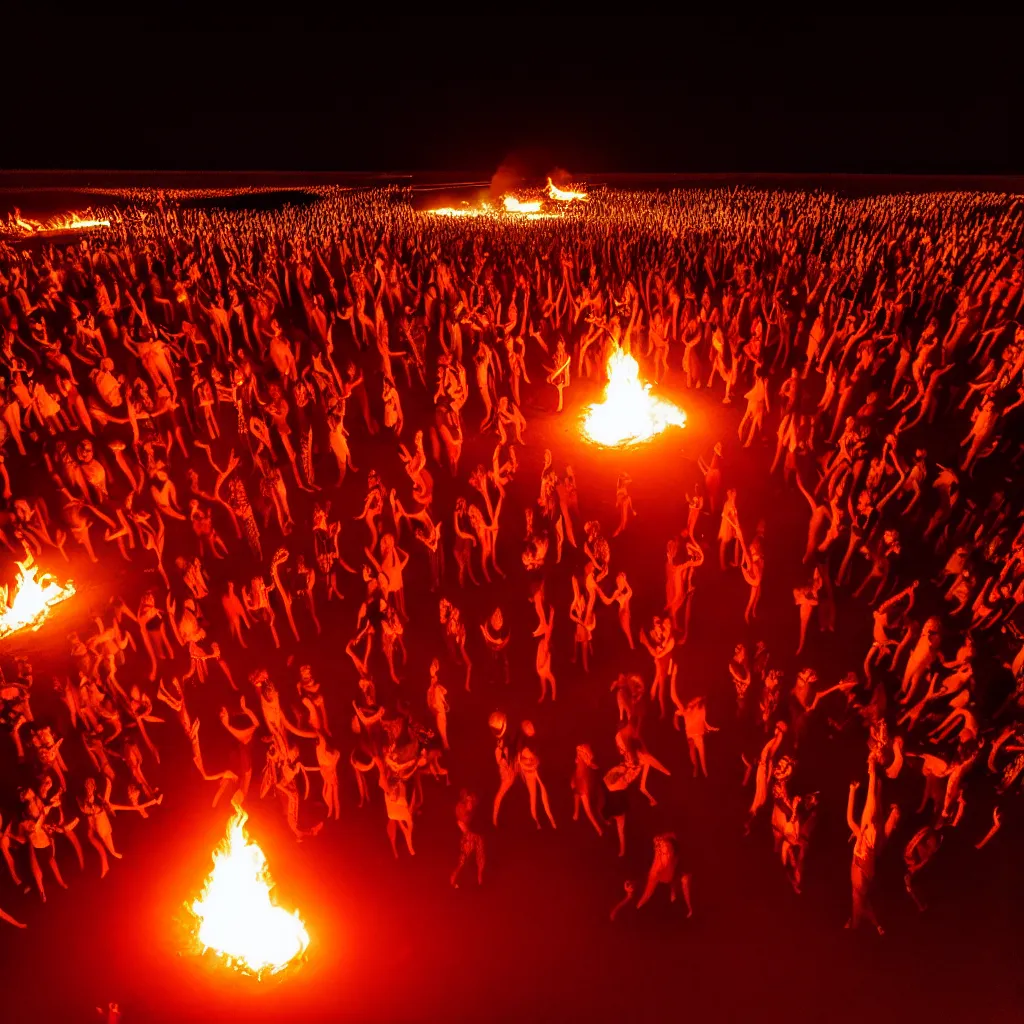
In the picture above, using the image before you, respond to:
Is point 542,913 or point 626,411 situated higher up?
point 626,411

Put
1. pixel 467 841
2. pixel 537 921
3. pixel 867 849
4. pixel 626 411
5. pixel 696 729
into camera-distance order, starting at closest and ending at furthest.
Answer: pixel 867 849, pixel 537 921, pixel 467 841, pixel 696 729, pixel 626 411

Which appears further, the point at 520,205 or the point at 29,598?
the point at 520,205

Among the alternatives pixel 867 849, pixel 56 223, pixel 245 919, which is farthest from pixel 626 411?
pixel 56 223

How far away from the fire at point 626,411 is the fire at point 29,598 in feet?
23.7

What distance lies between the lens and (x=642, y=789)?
604 cm

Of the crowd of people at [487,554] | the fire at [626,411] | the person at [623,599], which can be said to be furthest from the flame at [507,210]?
the person at [623,599]

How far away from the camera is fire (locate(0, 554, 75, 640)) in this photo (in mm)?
8375

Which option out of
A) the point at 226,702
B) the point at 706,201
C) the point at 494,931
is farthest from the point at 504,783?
the point at 706,201

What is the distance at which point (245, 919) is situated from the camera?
5289 mm

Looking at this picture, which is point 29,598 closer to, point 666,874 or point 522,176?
point 666,874

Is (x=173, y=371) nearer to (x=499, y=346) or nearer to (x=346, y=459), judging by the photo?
(x=346, y=459)

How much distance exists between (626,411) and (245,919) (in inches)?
334

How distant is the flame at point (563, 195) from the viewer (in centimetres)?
3241

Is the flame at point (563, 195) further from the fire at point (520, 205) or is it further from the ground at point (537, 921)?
the ground at point (537, 921)
